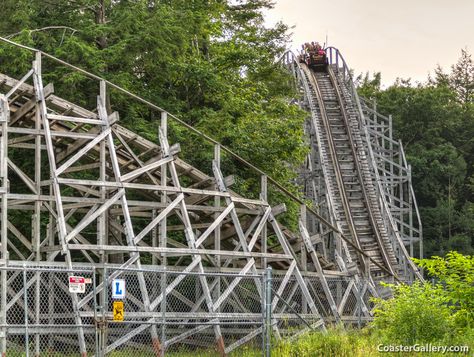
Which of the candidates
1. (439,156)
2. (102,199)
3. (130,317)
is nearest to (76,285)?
(130,317)

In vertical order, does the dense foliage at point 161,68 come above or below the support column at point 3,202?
above

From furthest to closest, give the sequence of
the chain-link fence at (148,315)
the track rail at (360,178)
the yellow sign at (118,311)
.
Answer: the track rail at (360,178) < the chain-link fence at (148,315) < the yellow sign at (118,311)

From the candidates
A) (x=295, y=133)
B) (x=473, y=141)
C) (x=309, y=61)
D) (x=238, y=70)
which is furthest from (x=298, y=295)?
(x=473, y=141)

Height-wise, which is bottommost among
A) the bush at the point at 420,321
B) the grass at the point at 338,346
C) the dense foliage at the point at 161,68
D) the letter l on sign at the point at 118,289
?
the grass at the point at 338,346

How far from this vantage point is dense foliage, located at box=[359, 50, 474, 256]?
52.8m

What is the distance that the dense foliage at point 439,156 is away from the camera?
52.8 m

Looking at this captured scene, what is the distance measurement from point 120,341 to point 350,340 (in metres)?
3.98

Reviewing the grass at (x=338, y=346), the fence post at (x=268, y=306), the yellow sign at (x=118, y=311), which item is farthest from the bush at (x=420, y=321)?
the yellow sign at (x=118, y=311)

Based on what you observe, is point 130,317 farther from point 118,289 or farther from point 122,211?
point 122,211

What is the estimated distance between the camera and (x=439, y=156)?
54.5 metres

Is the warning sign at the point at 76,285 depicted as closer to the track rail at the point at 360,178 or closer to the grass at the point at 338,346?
the grass at the point at 338,346

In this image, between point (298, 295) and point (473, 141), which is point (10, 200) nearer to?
point (298, 295)

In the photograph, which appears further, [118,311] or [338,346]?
[338,346]

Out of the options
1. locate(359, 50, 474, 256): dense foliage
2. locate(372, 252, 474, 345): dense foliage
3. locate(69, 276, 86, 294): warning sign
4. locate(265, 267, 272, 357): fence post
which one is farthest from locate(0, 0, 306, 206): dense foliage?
locate(359, 50, 474, 256): dense foliage
